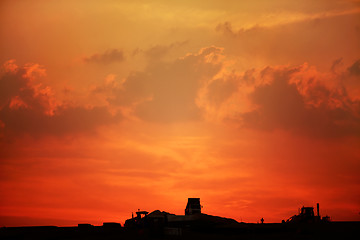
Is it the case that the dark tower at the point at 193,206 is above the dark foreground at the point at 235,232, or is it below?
above

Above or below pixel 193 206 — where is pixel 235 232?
below

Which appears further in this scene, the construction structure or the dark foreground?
the construction structure

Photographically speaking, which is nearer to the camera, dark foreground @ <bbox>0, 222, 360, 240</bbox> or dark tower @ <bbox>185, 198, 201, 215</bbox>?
dark foreground @ <bbox>0, 222, 360, 240</bbox>

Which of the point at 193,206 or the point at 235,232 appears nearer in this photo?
the point at 235,232

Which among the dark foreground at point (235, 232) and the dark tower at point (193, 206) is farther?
the dark tower at point (193, 206)

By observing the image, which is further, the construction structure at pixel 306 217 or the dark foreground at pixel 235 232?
the construction structure at pixel 306 217

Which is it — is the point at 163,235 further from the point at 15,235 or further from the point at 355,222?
the point at 355,222

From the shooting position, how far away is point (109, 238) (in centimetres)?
5369

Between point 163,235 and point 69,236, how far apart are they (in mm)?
10905

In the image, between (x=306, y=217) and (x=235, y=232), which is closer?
(x=235, y=232)

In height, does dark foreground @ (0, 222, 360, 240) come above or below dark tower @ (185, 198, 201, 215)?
below

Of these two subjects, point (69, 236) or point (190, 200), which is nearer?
point (69, 236)

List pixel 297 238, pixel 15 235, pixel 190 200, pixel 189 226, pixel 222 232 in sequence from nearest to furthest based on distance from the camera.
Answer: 1. pixel 297 238
2. pixel 15 235
3. pixel 222 232
4. pixel 189 226
5. pixel 190 200

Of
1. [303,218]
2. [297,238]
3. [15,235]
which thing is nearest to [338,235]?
[297,238]
